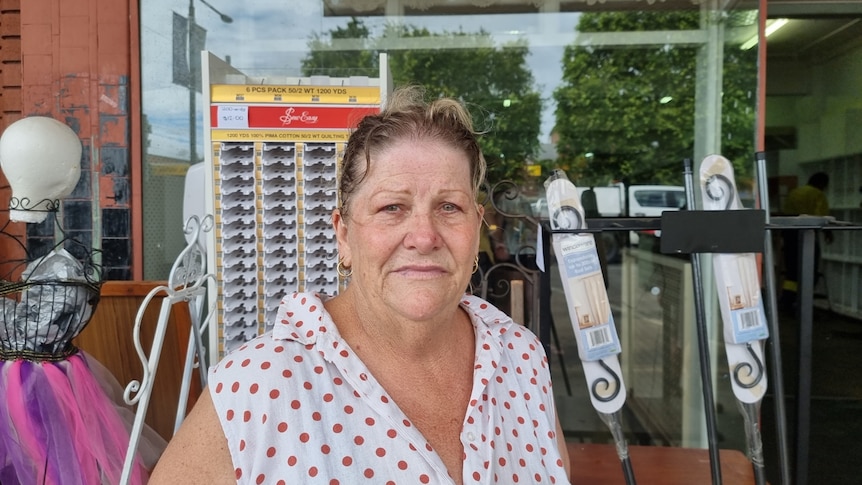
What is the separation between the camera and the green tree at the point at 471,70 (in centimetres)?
429

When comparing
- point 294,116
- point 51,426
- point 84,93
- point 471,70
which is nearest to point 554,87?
point 471,70

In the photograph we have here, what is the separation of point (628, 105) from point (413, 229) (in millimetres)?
4906

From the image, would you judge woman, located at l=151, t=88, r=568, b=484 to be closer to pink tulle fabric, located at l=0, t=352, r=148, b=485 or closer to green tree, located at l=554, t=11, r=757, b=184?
pink tulle fabric, located at l=0, t=352, r=148, b=485

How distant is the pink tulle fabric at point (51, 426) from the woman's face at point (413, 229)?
1.09 metres

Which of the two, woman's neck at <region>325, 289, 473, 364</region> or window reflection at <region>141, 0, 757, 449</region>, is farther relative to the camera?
window reflection at <region>141, 0, 757, 449</region>

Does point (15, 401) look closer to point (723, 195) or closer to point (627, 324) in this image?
point (723, 195)

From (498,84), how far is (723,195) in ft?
12.3

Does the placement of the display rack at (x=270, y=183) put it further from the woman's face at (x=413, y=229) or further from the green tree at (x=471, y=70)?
the green tree at (x=471, y=70)

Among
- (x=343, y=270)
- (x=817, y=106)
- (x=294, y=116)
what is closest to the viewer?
(x=343, y=270)

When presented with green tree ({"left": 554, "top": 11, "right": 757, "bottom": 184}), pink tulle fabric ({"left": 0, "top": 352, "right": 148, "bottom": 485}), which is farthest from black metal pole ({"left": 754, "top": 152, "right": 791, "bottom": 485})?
green tree ({"left": 554, "top": 11, "right": 757, "bottom": 184})

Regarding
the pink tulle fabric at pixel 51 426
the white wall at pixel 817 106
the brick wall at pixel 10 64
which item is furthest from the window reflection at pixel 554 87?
the white wall at pixel 817 106

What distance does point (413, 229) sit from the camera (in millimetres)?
1140

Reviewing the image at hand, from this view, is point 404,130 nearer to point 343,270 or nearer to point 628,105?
point 343,270

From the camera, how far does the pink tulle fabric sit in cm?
163
